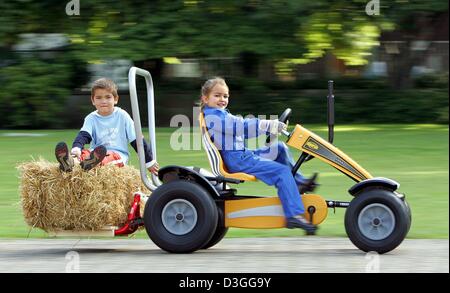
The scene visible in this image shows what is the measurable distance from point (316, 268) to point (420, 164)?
28.6 ft

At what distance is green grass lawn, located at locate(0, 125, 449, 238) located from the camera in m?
9.99

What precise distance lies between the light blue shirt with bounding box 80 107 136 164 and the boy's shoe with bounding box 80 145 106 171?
0.42 m

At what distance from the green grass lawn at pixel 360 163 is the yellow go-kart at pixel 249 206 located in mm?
1475

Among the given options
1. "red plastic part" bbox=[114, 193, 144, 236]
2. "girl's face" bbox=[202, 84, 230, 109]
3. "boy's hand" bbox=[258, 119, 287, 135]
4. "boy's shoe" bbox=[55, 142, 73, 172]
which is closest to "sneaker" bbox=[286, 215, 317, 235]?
"boy's hand" bbox=[258, 119, 287, 135]

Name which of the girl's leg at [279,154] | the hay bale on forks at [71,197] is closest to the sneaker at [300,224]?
the girl's leg at [279,154]

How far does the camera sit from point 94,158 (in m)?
8.05

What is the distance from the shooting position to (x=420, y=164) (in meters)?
15.7

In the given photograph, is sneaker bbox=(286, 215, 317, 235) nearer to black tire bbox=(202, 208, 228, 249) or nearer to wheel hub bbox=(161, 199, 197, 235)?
black tire bbox=(202, 208, 228, 249)

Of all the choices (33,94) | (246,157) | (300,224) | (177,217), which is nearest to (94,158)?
(177,217)

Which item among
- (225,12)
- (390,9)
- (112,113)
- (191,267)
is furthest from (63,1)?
(191,267)

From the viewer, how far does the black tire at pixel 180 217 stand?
788 centimetres

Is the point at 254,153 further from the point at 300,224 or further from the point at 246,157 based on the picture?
the point at 300,224

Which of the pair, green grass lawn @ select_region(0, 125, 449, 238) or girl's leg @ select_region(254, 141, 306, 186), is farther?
green grass lawn @ select_region(0, 125, 449, 238)
